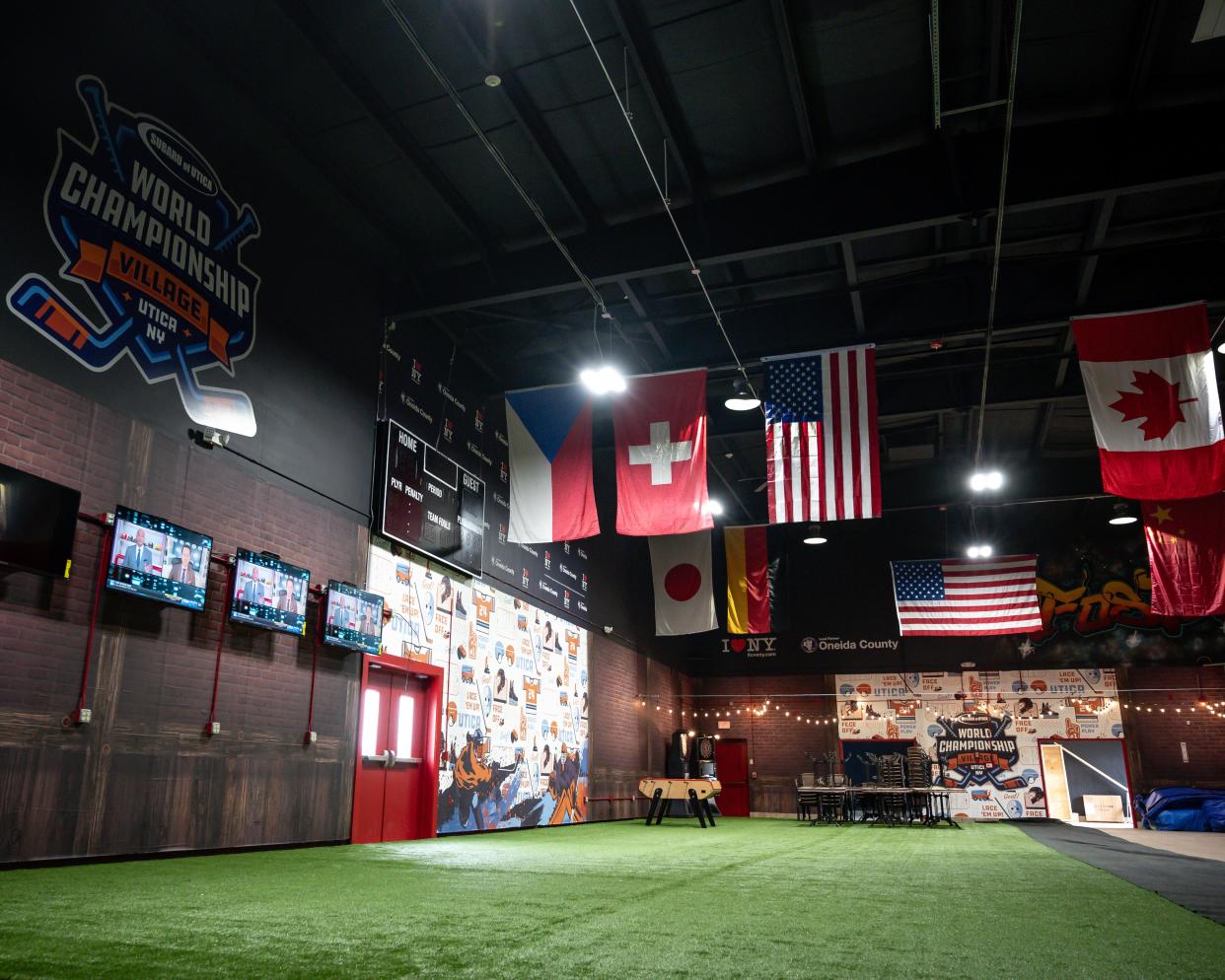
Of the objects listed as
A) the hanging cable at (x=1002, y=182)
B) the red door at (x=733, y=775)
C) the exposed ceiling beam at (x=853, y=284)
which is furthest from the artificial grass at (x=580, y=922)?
the red door at (x=733, y=775)

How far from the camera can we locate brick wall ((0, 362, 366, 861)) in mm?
5664

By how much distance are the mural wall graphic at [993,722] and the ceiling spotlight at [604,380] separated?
13.5 metres

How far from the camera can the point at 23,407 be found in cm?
580

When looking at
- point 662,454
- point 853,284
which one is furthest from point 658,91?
point 853,284

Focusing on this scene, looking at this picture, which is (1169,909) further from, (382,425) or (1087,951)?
(382,425)

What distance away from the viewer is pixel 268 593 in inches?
304

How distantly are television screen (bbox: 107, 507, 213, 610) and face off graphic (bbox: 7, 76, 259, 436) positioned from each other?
1063mm

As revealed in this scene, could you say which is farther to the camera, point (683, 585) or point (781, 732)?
point (781, 732)

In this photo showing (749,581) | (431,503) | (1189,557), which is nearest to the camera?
(431,503)

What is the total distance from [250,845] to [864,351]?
723cm

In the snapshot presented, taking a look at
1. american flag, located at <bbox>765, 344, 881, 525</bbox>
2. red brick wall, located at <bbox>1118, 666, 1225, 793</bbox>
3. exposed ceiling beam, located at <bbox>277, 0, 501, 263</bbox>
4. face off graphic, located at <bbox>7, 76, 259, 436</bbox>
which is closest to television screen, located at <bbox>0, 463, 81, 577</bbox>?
face off graphic, located at <bbox>7, 76, 259, 436</bbox>

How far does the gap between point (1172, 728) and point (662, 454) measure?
49.8ft

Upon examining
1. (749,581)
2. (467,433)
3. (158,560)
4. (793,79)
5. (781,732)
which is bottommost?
(781,732)

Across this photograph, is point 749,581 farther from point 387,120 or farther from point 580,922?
point 580,922
